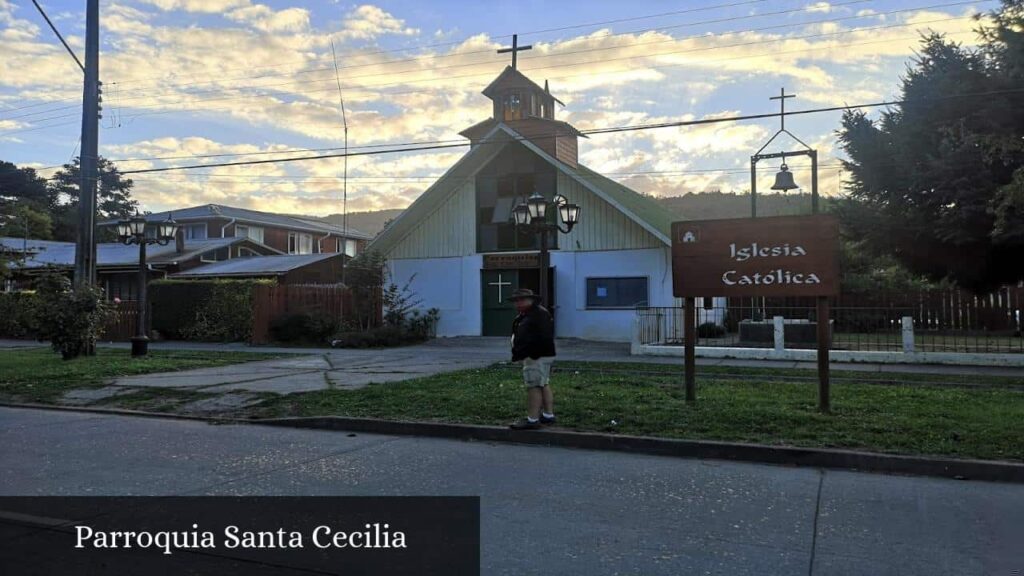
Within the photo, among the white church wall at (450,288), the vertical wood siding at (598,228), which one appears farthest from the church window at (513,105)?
the white church wall at (450,288)

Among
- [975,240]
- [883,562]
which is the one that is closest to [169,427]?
[883,562]

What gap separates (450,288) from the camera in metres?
26.0

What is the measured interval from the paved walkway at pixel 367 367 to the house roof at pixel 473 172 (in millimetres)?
4349

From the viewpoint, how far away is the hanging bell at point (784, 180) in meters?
18.9

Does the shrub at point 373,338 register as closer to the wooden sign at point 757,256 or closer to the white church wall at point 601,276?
the white church wall at point 601,276

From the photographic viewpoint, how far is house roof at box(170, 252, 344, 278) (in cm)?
3054

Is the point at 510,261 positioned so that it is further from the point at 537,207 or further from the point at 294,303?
the point at 537,207

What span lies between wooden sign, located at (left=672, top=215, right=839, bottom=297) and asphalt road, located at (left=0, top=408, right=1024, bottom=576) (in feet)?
11.2

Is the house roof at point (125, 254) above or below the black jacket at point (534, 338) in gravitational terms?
above

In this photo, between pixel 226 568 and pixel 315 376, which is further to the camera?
pixel 315 376

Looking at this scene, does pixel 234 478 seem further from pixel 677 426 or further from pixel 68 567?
pixel 677 426

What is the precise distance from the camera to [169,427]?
9461mm

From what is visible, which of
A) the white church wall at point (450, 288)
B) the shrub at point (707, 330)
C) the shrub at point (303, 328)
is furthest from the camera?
the white church wall at point (450, 288)

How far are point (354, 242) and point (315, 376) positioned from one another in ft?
142
